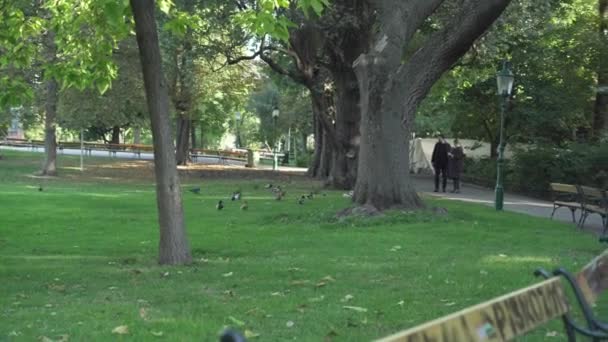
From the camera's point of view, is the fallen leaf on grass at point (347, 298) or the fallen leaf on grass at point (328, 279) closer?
the fallen leaf on grass at point (347, 298)

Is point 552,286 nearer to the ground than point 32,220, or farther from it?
farther from it

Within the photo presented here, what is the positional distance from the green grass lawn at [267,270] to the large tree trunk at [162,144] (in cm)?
43

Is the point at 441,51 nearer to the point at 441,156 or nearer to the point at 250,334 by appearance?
the point at 441,156

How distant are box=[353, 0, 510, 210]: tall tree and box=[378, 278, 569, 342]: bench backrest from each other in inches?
488

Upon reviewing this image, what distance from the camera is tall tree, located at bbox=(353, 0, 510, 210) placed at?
1625 cm

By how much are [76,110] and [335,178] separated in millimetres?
17246

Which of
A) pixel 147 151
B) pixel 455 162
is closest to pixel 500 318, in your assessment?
pixel 455 162

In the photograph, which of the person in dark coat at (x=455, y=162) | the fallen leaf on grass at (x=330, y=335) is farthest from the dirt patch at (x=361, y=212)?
the person in dark coat at (x=455, y=162)

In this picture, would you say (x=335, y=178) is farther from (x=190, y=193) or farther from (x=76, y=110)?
(x=76, y=110)

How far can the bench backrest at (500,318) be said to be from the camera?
2.63 metres

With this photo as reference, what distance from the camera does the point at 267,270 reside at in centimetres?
948

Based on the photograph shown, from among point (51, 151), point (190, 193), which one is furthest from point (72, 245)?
point (51, 151)

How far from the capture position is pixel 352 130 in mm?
26969

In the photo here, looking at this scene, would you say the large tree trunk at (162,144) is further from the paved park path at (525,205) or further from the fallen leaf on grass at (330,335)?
the paved park path at (525,205)
